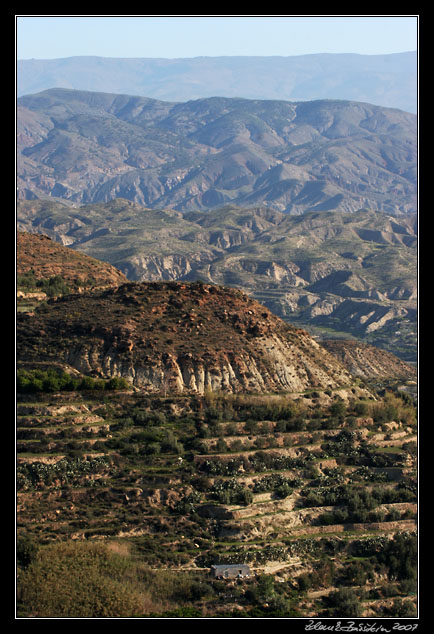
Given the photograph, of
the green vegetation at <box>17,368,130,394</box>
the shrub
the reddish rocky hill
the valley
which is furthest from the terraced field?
the reddish rocky hill

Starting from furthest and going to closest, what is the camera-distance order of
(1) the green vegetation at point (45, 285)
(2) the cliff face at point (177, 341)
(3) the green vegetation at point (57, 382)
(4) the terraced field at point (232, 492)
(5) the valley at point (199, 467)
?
(1) the green vegetation at point (45, 285), (2) the cliff face at point (177, 341), (3) the green vegetation at point (57, 382), (4) the terraced field at point (232, 492), (5) the valley at point (199, 467)

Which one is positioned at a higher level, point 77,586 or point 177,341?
point 177,341

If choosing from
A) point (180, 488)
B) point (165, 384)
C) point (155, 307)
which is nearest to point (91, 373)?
point (165, 384)

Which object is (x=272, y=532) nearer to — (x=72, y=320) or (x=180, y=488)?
(x=180, y=488)

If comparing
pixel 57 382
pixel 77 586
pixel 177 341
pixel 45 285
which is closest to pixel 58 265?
pixel 45 285

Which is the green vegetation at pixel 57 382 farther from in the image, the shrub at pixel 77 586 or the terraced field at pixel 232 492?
the shrub at pixel 77 586

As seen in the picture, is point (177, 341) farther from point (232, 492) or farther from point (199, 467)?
point (232, 492)

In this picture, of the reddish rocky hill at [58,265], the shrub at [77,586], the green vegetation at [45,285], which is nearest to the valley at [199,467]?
the shrub at [77,586]
